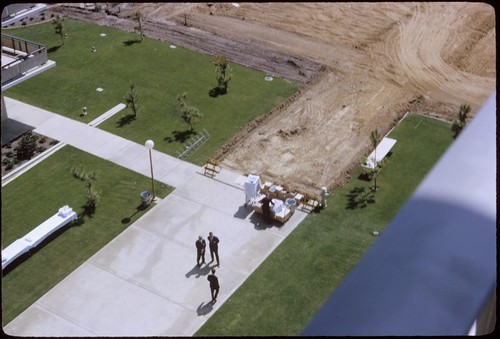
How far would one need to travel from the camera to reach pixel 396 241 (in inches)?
262

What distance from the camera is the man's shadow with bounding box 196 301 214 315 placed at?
66.6 feet

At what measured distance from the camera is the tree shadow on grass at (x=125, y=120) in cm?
2966

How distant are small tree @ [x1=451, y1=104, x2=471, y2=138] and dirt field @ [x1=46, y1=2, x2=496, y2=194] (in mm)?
1082

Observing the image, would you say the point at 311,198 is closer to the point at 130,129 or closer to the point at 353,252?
the point at 353,252

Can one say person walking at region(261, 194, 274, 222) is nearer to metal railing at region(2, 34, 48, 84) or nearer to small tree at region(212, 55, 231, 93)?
small tree at region(212, 55, 231, 93)

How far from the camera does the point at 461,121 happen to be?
2827 cm

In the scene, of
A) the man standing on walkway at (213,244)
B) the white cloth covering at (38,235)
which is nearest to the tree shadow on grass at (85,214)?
the white cloth covering at (38,235)

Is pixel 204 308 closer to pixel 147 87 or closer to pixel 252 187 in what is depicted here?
pixel 252 187

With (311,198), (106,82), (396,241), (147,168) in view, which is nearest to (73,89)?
(106,82)

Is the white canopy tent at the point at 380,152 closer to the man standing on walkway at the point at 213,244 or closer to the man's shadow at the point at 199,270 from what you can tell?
the man standing on walkway at the point at 213,244

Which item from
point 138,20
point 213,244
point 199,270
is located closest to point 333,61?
point 138,20

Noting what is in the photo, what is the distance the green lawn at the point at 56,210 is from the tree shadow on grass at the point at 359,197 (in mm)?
6695

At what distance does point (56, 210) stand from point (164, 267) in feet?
16.7

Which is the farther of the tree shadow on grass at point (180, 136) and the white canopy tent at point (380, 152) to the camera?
the tree shadow on grass at point (180, 136)
